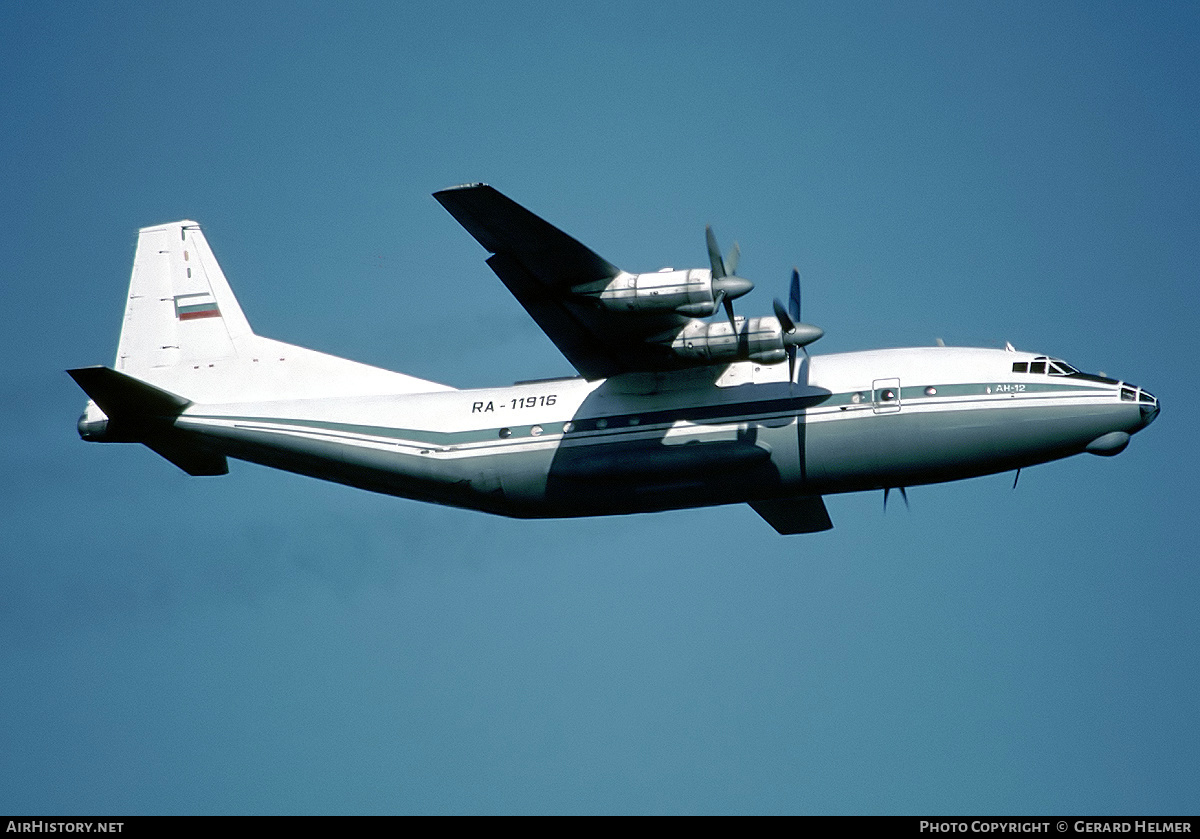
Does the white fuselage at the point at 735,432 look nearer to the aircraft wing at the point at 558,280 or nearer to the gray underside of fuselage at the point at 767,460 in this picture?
the gray underside of fuselage at the point at 767,460

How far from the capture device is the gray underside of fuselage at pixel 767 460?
20.4m

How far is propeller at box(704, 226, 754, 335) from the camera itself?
63.6 feet

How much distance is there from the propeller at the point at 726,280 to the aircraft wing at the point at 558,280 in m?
0.74

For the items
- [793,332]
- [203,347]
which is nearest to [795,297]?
[793,332]

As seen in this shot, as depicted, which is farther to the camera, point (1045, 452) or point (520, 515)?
point (520, 515)

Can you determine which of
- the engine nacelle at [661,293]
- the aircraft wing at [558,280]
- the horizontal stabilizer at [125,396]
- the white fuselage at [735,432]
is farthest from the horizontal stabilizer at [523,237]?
the horizontal stabilizer at [125,396]

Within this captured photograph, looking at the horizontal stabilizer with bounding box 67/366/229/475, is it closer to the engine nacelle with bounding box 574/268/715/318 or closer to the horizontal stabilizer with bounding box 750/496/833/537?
the engine nacelle with bounding box 574/268/715/318

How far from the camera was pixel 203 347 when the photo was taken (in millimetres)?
24594

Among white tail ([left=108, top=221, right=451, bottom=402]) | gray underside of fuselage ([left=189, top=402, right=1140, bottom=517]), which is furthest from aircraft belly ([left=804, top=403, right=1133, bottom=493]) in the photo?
white tail ([left=108, top=221, right=451, bottom=402])

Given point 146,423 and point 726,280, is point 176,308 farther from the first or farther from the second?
point 726,280
